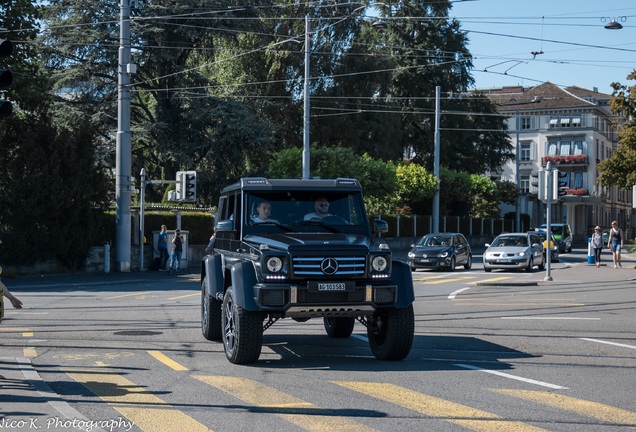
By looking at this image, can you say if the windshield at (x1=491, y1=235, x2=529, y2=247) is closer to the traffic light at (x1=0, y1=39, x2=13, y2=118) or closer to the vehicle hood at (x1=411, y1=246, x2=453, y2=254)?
the vehicle hood at (x1=411, y1=246, x2=453, y2=254)

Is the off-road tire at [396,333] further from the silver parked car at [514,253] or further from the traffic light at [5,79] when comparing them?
the silver parked car at [514,253]

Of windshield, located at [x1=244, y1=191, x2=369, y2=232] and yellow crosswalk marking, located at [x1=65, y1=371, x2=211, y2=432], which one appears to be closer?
yellow crosswalk marking, located at [x1=65, y1=371, x2=211, y2=432]

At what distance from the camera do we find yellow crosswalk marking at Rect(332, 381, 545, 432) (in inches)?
316

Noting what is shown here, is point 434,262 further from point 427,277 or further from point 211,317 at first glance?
point 211,317

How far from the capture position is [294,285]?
1155cm

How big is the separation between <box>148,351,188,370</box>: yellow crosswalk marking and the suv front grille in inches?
69.9

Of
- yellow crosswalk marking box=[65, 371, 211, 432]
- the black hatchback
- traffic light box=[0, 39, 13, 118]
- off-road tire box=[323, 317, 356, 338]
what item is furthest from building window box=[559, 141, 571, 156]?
yellow crosswalk marking box=[65, 371, 211, 432]

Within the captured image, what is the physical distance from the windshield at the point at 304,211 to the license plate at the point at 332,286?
130 centimetres

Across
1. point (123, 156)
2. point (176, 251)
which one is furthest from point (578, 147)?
point (123, 156)

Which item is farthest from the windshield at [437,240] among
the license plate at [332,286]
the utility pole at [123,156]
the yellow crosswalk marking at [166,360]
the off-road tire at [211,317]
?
the license plate at [332,286]

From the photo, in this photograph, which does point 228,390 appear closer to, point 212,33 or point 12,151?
point 12,151

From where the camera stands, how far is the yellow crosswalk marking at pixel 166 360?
1170cm

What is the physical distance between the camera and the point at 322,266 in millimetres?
11602

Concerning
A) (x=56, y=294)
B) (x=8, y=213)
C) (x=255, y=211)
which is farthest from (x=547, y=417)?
(x=8, y=213)
